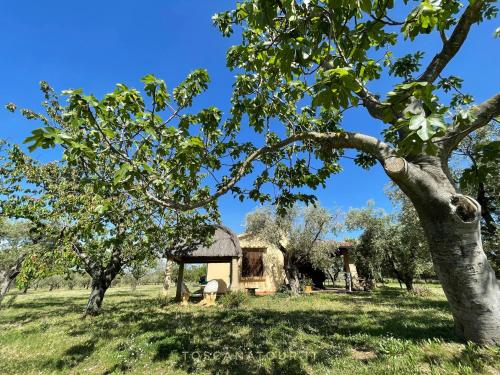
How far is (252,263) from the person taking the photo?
26234 mm

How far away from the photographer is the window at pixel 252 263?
2583cm

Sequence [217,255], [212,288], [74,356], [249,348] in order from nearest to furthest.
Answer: [249,348], [74,356], [212,288], [217,255]

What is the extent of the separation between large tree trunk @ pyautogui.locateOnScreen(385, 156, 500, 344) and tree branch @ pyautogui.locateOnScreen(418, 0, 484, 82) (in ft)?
6.91

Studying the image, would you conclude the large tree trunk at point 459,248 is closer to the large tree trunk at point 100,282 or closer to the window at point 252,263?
the large tree trunk at point 100,282

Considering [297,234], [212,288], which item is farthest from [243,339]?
[297,234]

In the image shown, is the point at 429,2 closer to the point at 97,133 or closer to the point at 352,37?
the point at 352,37

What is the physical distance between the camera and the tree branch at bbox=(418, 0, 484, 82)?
483cm

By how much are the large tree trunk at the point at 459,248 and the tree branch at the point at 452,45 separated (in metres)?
2.11

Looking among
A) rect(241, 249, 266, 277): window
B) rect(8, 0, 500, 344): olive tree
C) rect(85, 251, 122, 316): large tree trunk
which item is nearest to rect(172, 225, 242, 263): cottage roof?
rect(241, 249, 266, 277): window

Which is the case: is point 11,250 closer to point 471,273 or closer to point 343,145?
point 343,145

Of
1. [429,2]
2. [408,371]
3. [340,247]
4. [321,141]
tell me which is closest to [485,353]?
[408,371]

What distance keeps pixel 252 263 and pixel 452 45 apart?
77.2 ft

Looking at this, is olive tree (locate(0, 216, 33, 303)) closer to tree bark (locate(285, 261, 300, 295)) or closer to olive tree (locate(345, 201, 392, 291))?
tree bark (locate(285, 261, 300, 295))

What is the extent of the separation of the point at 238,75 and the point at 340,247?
24039 mm
